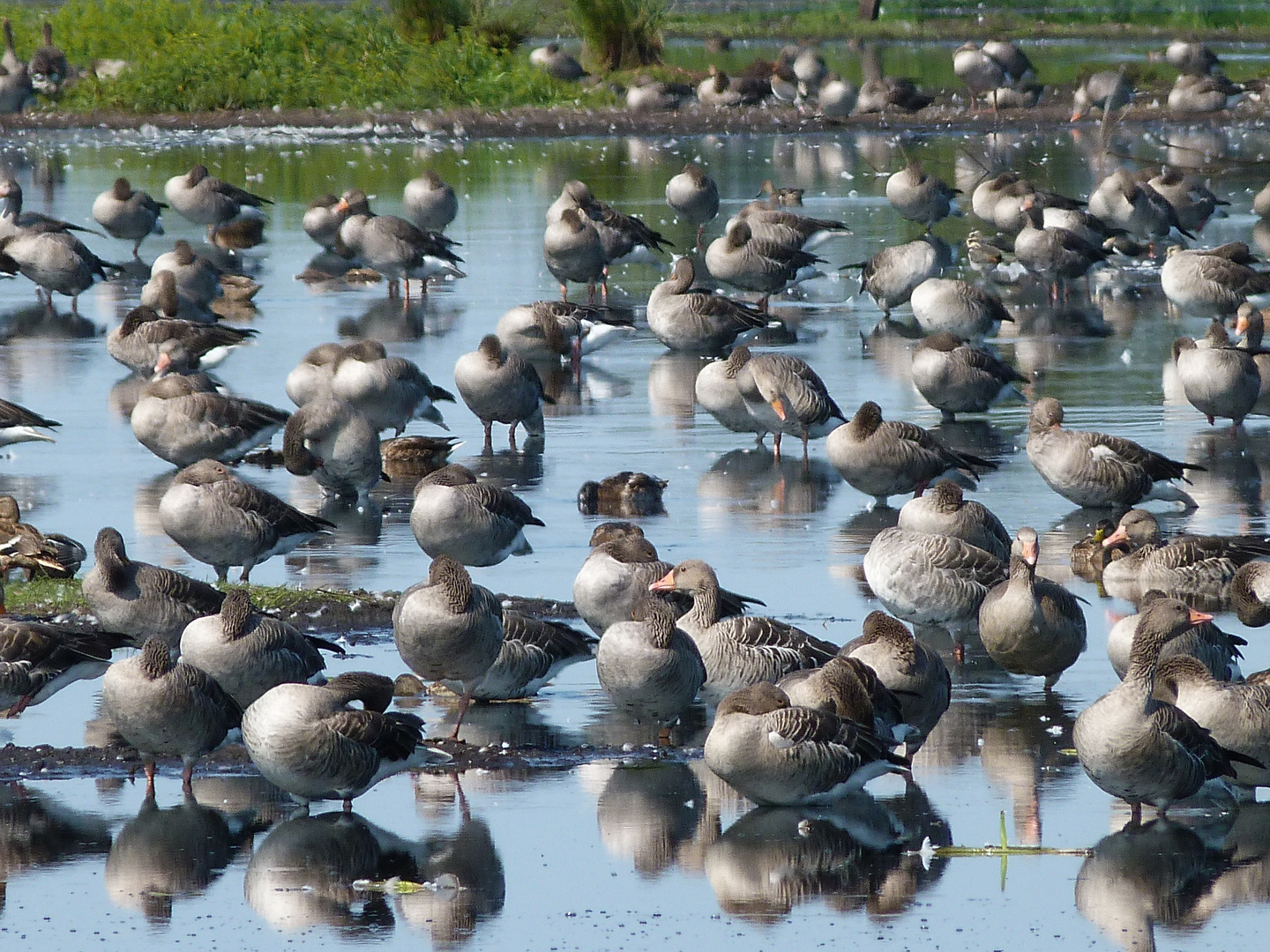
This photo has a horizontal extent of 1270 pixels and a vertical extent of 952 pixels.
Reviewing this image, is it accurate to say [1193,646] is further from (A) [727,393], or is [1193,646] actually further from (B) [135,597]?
(A) [727,393]

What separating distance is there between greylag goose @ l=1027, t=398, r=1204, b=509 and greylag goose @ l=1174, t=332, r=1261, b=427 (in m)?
2.60

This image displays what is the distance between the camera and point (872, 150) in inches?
1630

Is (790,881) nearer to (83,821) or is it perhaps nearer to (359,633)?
(83,821)

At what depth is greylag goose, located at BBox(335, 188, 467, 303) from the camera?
78.4 feet

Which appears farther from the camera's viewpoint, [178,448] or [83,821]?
[178,448]

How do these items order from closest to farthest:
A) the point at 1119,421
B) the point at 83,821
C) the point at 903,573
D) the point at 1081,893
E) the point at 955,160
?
the point at 1081,893 < the point at 83,821 < the point at 903,573 < the point at 1119,421 < the point at 955,160

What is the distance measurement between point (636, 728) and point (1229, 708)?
290 cm

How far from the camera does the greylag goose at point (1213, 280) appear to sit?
2086cm

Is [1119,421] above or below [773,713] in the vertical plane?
below

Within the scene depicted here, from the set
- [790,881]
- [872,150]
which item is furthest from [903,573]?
[872,150]

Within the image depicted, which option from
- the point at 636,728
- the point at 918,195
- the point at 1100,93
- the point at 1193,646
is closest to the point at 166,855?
the point at 636,728

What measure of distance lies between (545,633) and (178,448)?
594cm

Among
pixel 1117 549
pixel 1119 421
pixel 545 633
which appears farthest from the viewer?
pixel 1119 421

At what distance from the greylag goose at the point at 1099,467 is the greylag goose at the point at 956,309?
563cm
